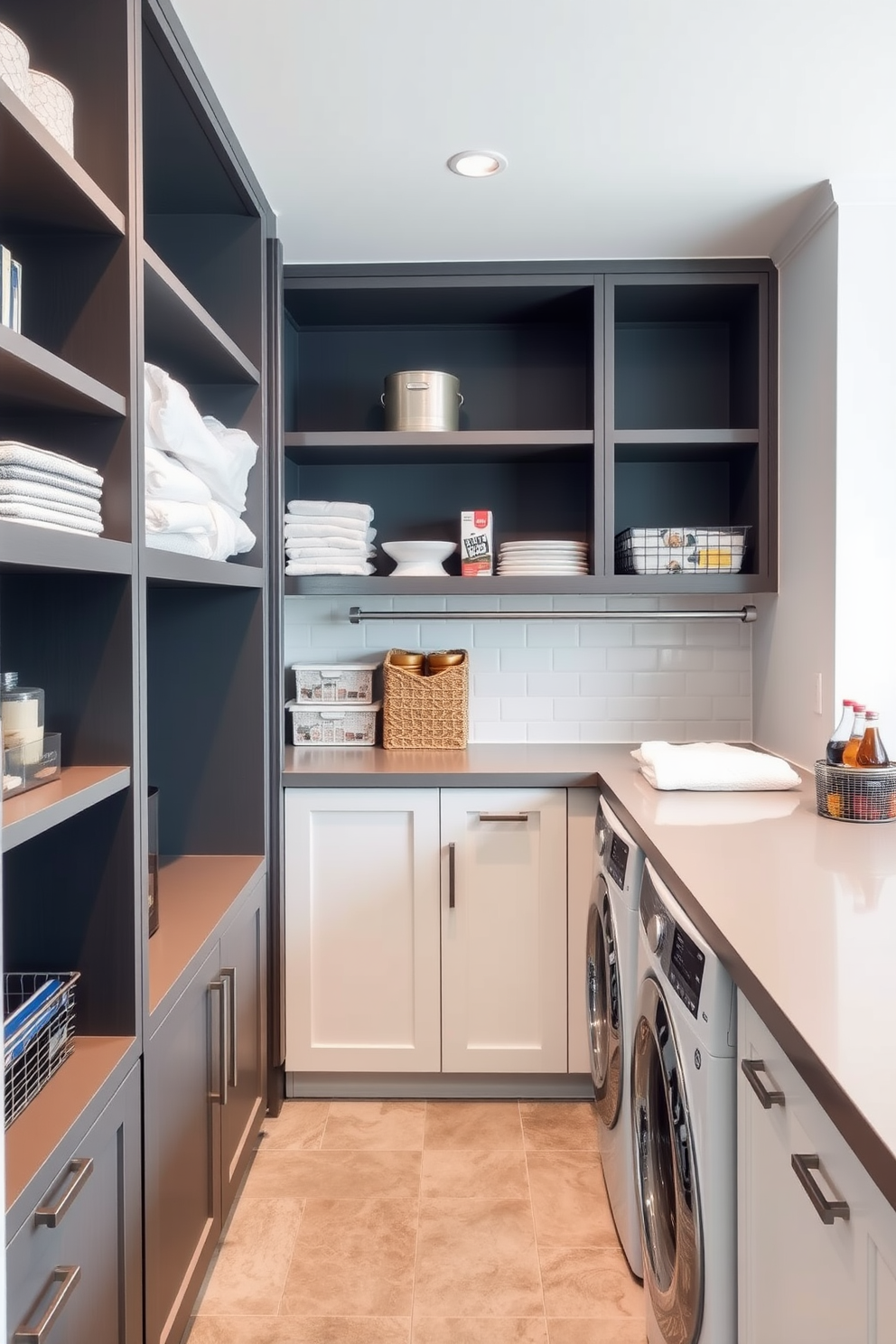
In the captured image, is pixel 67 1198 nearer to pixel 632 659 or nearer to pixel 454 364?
pixel 632 659

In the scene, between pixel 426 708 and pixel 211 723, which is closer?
pixel 211 723

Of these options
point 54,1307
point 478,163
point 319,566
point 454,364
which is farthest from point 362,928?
point 478,163

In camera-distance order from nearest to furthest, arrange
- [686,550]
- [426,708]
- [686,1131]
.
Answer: [686,1131]
[686,550]
[426,708]

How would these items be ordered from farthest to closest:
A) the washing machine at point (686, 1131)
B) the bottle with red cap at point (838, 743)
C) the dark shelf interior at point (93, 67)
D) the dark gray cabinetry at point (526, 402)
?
1. the dark gray cabinetry at point (526, 402)
2. the bottle with red cap at point (838, 743)
3. the dark shelf interior at point (93, 67)
4. the washing machine at point (686, 1131)

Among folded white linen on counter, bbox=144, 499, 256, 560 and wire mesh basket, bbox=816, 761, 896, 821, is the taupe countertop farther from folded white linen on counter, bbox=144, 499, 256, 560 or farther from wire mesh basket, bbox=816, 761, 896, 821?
folded white linen on counter, bbox=144, 499, 256, 560

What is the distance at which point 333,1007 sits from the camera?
2.58 meters

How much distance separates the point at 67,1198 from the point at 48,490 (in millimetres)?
835

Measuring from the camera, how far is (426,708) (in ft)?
9.51

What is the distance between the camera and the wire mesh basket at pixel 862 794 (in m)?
1.96

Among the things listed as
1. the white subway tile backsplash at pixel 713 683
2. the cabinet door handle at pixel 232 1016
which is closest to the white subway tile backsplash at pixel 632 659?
the white subway tile backsplash at pixel 713 683

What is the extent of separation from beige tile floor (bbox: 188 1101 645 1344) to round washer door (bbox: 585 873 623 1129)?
0.83 feet

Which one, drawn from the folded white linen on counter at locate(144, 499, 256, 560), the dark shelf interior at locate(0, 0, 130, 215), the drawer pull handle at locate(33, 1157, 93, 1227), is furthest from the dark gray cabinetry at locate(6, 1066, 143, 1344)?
the dark shelf interior at locate(0, 0, 130, 215)

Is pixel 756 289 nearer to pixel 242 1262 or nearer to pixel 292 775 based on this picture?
pixel 292 775

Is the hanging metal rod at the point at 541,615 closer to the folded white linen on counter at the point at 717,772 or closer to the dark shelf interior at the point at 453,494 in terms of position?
the dark shelf interior at the point at 453,494
